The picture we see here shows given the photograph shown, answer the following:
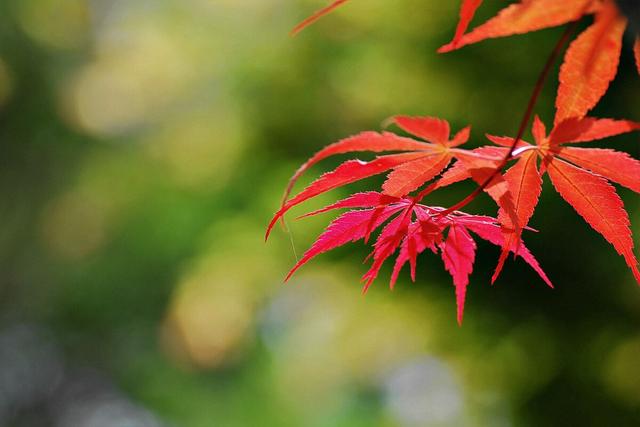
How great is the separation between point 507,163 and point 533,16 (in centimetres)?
12

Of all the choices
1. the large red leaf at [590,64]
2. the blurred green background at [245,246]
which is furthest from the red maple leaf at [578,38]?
the blurred green background at [245,246]

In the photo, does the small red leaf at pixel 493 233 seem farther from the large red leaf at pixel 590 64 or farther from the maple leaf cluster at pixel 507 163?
the large red leaf at pixel 590 64

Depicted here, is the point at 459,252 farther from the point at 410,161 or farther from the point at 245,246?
the point at 245,246

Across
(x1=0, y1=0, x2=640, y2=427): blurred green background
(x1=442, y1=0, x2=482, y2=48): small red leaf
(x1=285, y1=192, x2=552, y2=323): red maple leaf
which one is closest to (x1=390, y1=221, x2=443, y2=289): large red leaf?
(x1=285, y1=192, x2=552, y2=323): red maple leaf

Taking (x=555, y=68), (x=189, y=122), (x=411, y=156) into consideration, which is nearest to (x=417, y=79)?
(x=555, y=68)

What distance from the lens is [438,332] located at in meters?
2.22

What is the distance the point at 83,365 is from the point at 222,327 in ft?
4.04

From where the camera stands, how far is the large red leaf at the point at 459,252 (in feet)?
1.46

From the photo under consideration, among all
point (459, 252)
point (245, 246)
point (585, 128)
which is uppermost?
point (585, 128)

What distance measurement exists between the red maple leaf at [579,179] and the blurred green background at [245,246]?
1515mm

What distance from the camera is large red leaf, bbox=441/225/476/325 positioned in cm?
44

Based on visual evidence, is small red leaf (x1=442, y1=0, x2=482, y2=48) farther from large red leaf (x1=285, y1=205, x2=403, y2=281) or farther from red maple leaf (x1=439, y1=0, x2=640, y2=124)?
large red leaf (x1=285, y1=205, x2=403, y2=281)

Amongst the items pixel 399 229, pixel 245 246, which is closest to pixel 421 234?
pixel 399 229

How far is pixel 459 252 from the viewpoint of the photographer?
45cm
